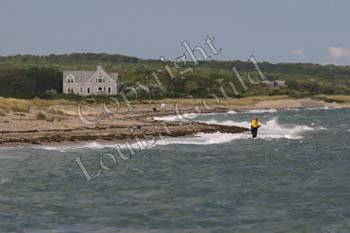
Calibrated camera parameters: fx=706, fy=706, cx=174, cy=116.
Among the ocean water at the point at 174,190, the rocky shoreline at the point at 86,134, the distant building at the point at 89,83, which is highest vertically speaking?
the distant building at the point at 89,83

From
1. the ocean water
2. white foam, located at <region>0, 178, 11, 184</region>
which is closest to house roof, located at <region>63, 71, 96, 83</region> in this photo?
the ocean water

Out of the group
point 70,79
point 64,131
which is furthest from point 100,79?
point 64,131

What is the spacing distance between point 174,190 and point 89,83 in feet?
320

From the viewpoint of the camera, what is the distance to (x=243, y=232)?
1648cm

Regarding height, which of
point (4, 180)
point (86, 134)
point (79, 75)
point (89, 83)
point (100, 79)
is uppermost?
point (79, 75)

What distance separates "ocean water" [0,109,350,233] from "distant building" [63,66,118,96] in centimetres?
7960

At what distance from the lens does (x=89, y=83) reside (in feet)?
391

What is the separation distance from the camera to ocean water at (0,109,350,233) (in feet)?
57.4

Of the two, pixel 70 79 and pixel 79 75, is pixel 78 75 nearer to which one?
pixel 79 75

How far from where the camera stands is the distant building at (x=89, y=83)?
386 feet

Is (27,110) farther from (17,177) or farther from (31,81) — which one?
(31,81)

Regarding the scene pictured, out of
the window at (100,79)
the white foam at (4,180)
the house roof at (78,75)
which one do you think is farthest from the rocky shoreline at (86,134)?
the window at (100,79)

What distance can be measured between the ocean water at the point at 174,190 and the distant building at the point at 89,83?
261 ft

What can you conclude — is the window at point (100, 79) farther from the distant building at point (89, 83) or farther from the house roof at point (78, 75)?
the house roof at point (78, 75)
